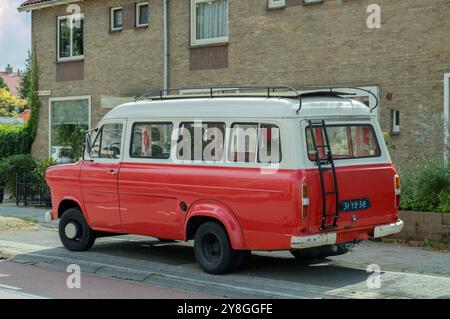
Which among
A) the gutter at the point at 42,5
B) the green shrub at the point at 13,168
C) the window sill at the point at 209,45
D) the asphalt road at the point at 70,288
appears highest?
the gutter at the point at 42,5

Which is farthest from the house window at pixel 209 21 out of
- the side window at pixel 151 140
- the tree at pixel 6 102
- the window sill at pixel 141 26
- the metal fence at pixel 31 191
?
the tree at pixel 6 102

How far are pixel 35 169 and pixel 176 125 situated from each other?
12003 millimetres

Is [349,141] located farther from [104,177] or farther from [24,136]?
[24,136]

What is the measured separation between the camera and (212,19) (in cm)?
2073

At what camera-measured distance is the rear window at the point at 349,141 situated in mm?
9789

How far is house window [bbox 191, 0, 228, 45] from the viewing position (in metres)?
20.4

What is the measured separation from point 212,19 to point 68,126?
7.01 metres

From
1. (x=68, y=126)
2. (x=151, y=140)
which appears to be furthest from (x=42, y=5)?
(x=151, y=140)

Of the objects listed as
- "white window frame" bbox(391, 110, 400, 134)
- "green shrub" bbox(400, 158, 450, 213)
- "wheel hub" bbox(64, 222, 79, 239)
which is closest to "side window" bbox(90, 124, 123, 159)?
"wheel hub" bbox(64, 222, 79, 239)

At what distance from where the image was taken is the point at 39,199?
68.8 feet

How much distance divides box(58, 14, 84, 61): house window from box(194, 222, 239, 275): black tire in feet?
50.2

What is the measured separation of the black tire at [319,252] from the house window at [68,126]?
46.4 feet

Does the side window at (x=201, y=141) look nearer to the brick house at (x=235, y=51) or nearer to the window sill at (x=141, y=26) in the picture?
Result: the brick house at (x=235, y=51)

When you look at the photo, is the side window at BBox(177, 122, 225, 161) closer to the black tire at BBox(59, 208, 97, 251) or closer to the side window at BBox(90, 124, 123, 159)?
the side window at BBox(90, 124, 123, 159)
